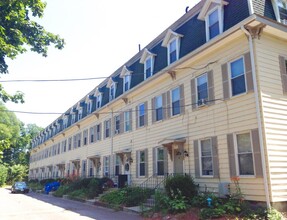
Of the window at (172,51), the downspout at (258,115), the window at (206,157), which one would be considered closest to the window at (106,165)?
the window at (172,51)

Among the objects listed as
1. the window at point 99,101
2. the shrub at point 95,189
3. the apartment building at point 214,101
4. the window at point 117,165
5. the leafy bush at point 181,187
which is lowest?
the shrub at point 95,189

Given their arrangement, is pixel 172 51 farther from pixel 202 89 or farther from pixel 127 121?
pixel 127 121

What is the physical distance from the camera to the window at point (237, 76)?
39.8ft

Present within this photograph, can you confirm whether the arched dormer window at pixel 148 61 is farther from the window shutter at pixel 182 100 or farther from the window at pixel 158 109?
the window shutter at pixel 182 100

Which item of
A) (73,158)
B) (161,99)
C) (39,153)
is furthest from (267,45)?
(39,153)

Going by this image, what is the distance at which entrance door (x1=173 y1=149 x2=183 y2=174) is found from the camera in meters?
15.3

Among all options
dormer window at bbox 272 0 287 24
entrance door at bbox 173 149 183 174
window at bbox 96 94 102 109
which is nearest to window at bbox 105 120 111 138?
window at bbox 96 94 102 109

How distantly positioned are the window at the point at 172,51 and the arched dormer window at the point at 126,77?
534cm

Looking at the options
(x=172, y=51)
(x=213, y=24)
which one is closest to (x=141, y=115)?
(x=172, y=51)

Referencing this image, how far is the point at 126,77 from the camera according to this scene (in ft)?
73.5

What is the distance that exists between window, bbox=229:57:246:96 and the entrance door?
4.71 meters

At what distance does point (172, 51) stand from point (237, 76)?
17.4 feet

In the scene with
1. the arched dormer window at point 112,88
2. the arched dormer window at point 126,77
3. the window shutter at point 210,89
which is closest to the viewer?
the window shutter at point 210,89

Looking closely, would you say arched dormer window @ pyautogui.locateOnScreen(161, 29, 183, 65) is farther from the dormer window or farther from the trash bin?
the trash bin
